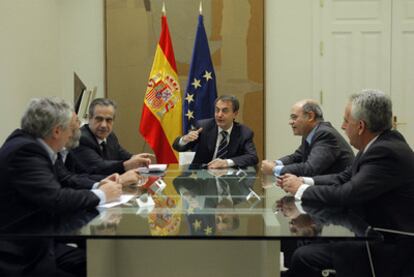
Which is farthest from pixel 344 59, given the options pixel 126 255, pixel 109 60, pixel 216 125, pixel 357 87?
pixel 126 255

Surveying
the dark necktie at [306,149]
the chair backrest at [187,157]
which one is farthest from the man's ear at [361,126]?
the chair backrest at [187,157]

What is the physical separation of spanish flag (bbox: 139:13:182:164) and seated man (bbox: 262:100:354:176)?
167cm

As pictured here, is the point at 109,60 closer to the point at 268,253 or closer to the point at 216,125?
the point at 216,125

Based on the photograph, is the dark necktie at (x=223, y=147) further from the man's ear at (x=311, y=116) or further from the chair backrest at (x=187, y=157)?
the man's ear at (x=311, y=116)

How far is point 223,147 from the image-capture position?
4.51 metres

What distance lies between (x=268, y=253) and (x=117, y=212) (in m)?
0.66

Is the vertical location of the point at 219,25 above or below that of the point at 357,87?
above

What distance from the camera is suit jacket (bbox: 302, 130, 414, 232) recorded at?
2.17 m

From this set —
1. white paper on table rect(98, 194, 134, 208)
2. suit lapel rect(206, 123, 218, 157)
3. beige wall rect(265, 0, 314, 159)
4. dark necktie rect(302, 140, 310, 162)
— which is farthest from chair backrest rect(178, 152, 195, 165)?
white paper on table rect(98, 194, 134, 208)

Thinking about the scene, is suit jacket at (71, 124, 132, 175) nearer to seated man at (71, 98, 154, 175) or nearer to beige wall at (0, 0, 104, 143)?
seated man at (71, 98, 154, 175)

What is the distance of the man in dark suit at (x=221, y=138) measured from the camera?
448 cm

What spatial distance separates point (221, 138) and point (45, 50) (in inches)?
93.1

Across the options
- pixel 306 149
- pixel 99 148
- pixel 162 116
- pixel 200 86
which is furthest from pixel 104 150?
pixel 200 86

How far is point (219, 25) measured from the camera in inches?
238
